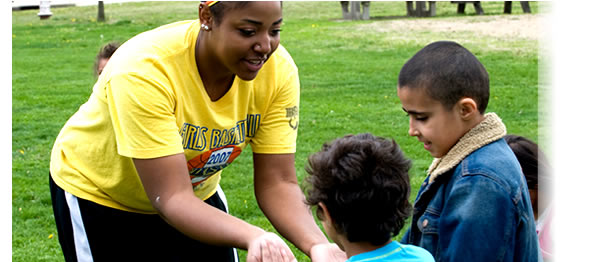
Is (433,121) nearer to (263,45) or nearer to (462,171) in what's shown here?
(462,171)

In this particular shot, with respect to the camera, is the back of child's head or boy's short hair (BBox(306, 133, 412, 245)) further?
the back of child's head

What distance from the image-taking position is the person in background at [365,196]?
2451 mm

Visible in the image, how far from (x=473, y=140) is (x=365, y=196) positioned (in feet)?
1.79

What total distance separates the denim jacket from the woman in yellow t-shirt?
0.38 meters

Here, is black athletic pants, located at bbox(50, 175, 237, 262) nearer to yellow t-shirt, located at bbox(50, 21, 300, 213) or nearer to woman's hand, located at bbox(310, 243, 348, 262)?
yellow t-shirt, located at bbox(50, 21, 300, 213)

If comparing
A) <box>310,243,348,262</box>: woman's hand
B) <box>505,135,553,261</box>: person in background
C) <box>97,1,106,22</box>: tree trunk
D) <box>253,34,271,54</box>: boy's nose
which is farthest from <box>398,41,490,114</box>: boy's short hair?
<box>97,1,106,22</box>: tree trunk

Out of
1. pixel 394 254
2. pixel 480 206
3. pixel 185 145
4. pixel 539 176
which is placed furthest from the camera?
pixel 539 176

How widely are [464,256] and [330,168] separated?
1.80 ft

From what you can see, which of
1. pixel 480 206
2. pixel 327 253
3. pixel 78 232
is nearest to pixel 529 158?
pixel 480 206

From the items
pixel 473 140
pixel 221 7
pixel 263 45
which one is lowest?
pixel 473 140

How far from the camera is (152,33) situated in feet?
9.88

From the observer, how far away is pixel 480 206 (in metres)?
2.59

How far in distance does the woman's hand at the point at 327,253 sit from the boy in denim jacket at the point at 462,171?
336mm

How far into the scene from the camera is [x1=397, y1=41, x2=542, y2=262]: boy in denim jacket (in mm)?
2602
